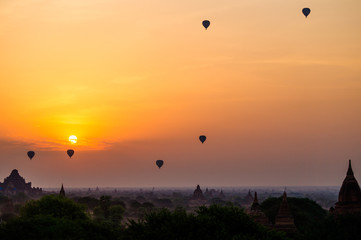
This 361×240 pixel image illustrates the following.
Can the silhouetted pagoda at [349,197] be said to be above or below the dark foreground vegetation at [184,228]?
above

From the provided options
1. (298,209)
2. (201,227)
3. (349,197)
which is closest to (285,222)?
(349,197)

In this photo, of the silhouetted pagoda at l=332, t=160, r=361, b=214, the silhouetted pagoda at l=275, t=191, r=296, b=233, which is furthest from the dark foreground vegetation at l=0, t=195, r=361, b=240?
the silhouetted pagoda at l=332, t=160, r=361, b=214

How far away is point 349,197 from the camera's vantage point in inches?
2517

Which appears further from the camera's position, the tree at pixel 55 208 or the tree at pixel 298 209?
the tree at pixel 298 209

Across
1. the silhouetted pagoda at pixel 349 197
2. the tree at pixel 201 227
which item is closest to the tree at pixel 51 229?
the tree at pixel 201 227

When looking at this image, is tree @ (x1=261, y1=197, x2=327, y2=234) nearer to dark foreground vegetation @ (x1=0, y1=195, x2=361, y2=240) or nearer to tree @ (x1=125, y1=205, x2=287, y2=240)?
dark foreground vegetation @ (x1=0, y1=195, x2=361, y2=240)

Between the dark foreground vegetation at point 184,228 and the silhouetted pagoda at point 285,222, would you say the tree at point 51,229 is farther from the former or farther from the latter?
the silhouetted pagoda at point 285,222

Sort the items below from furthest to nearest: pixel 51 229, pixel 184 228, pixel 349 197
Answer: pixel 349 197
pixel 51 229
pixel 184 228

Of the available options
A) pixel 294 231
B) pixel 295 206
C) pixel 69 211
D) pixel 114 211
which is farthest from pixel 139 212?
pixel 294 231

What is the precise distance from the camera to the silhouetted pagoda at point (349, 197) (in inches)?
2498

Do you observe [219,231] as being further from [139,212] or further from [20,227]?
[139,212]

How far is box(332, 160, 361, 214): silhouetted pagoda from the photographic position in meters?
63.4

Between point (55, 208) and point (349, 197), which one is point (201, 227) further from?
point (55, 208)

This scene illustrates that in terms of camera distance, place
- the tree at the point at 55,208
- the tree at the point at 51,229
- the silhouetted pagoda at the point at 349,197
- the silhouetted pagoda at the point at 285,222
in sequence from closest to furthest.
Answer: the tree at the point at 51,229 → the silhouetted pagoda at the point at 285,222 → the silhouetted pagoda at the point at 349,197 → the tree at the point at 55,208
